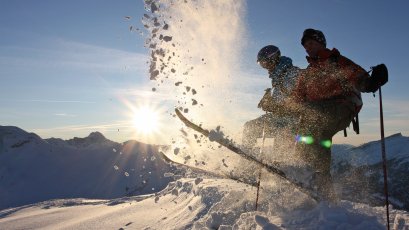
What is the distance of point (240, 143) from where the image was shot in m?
8.16

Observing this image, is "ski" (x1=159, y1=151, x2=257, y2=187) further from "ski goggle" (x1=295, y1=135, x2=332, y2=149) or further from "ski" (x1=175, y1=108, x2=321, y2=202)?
"ski goggle" (x1=295, y1=135, x2=332, y2=149)

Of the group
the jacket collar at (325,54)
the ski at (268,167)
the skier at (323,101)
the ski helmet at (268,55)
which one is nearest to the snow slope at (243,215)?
the ski at (268,167)

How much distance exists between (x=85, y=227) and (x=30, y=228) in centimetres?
382

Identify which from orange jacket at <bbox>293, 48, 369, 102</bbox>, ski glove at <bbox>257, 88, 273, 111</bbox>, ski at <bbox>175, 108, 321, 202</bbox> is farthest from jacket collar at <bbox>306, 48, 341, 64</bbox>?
ski at <bbox>175, 108, 321, 202</bbox>

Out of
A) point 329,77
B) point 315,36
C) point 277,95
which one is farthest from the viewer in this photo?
point 277,95

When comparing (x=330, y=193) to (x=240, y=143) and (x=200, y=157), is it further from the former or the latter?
(x=200, y=157)

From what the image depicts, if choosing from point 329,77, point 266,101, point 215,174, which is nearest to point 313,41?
point 329,77

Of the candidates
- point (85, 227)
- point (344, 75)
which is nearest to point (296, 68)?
point (344, 75)

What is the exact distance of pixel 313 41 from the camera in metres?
6.33

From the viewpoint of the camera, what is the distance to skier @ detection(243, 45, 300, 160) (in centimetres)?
707

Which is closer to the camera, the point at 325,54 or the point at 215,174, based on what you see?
the point at 325,54

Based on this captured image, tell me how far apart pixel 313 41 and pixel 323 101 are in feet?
3.38

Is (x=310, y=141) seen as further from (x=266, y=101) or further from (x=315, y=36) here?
(x=315, y=36)

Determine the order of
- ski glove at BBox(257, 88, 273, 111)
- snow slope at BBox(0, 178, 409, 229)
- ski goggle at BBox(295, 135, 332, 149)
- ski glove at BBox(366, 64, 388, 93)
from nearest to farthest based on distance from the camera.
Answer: snow slope at BBox(0, 178, 409, 229) < ski glove at BBox(366, 64, 388, 93) < ski goggle at BBox(295, 135, 332, 149) < ski glove at BBox(257, 88, 273, 111)
